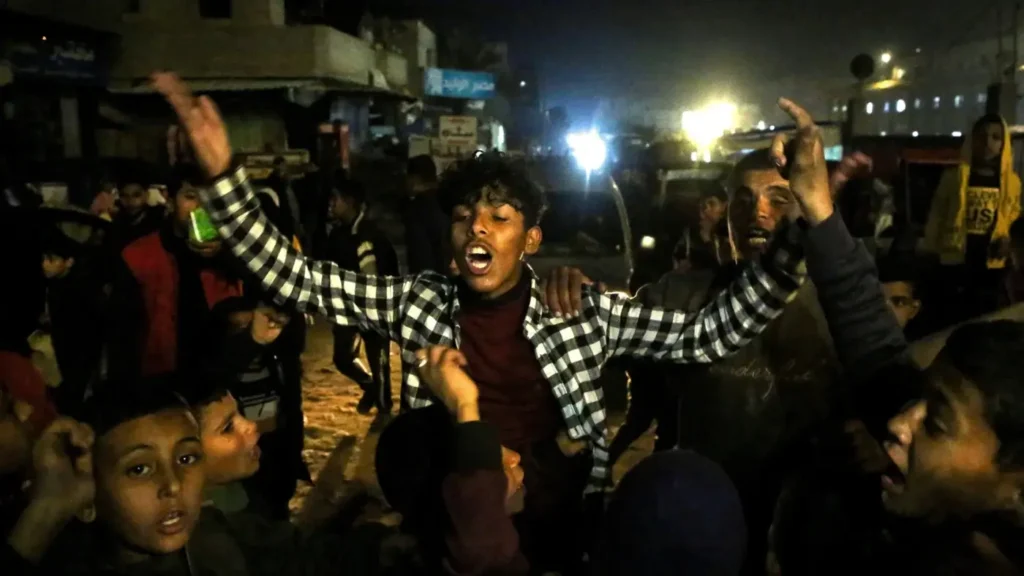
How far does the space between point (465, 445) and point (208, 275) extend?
261 cm

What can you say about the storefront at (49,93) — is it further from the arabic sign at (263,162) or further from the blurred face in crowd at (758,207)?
the blurred face in crowd at (758,207)

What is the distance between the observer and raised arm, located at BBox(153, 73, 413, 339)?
2.63 m

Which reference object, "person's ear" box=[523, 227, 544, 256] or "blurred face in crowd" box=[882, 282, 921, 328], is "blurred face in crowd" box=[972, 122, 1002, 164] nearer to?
"blurred face in crowd" box=[882, 282, 921, 328]

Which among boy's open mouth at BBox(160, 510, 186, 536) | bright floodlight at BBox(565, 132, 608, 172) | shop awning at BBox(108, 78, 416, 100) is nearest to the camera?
boy's open mouth at BBox(160, 510, 186, 536)

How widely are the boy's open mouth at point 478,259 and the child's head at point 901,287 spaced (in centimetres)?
198

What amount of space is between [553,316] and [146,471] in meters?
1.20

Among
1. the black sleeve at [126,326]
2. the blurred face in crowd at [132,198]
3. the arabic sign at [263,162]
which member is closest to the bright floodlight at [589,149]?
the arabic sign at [263,162]

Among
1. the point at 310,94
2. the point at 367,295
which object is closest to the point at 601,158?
the point at 310,94

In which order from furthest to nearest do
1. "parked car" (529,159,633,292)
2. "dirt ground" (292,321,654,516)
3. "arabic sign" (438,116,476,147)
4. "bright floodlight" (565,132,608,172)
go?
"bright floodlight" (565,132,608,172) < "arabic sign" (438,116,476,147) < "parked car" (529,159,633,292) < "dirt ground" (292,321,654,516)

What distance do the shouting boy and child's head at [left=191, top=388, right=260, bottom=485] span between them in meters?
0.43

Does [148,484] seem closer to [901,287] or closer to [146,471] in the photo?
[146,471]

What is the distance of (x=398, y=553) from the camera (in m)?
2.20

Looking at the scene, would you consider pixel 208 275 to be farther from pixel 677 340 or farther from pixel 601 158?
pixel 601 158

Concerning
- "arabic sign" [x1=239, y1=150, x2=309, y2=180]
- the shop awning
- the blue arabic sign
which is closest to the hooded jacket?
"arabic sign" [x1=239, y1=150, x2=309, y2=180]
